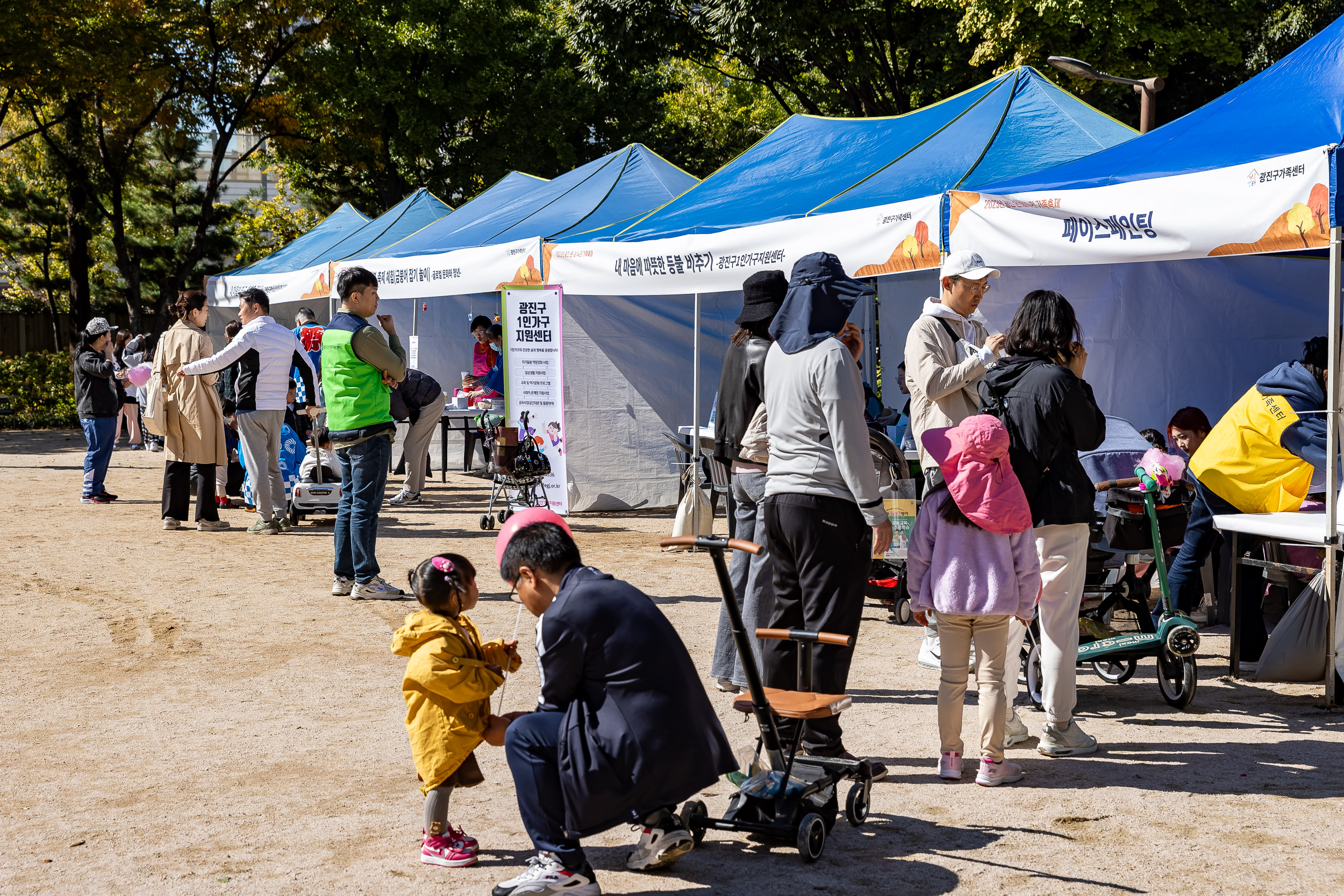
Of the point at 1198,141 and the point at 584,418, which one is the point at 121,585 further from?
the point at 1198,141

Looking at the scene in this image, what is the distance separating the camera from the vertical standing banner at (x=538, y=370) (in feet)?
34.3

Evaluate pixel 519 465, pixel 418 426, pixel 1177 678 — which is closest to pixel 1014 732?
pixel 1177 678

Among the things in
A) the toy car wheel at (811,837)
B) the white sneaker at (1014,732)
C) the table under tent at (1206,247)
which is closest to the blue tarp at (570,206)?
the table under tent at (1206,247)

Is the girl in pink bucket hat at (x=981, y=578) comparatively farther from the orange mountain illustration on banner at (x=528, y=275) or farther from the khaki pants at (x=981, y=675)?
the orange mountain illustration on banner at (x=528, y=275)

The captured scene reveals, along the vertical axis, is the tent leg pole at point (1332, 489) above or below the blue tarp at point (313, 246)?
below

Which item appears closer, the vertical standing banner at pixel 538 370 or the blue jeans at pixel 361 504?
the blue jeans at pixel 361 504

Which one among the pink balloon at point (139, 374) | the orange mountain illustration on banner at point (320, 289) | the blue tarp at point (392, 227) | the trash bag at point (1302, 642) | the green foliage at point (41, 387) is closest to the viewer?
the trash bag at point (1302, 642)

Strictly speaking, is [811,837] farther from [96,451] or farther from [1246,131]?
[96,451]

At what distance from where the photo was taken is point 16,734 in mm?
4988

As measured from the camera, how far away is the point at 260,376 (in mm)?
9977

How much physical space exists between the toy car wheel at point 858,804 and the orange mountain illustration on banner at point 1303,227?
308 cm

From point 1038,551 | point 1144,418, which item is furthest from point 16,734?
point 1144,418

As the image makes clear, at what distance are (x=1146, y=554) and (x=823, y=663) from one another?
236cm

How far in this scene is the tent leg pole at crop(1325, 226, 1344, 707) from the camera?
5.23 meters
